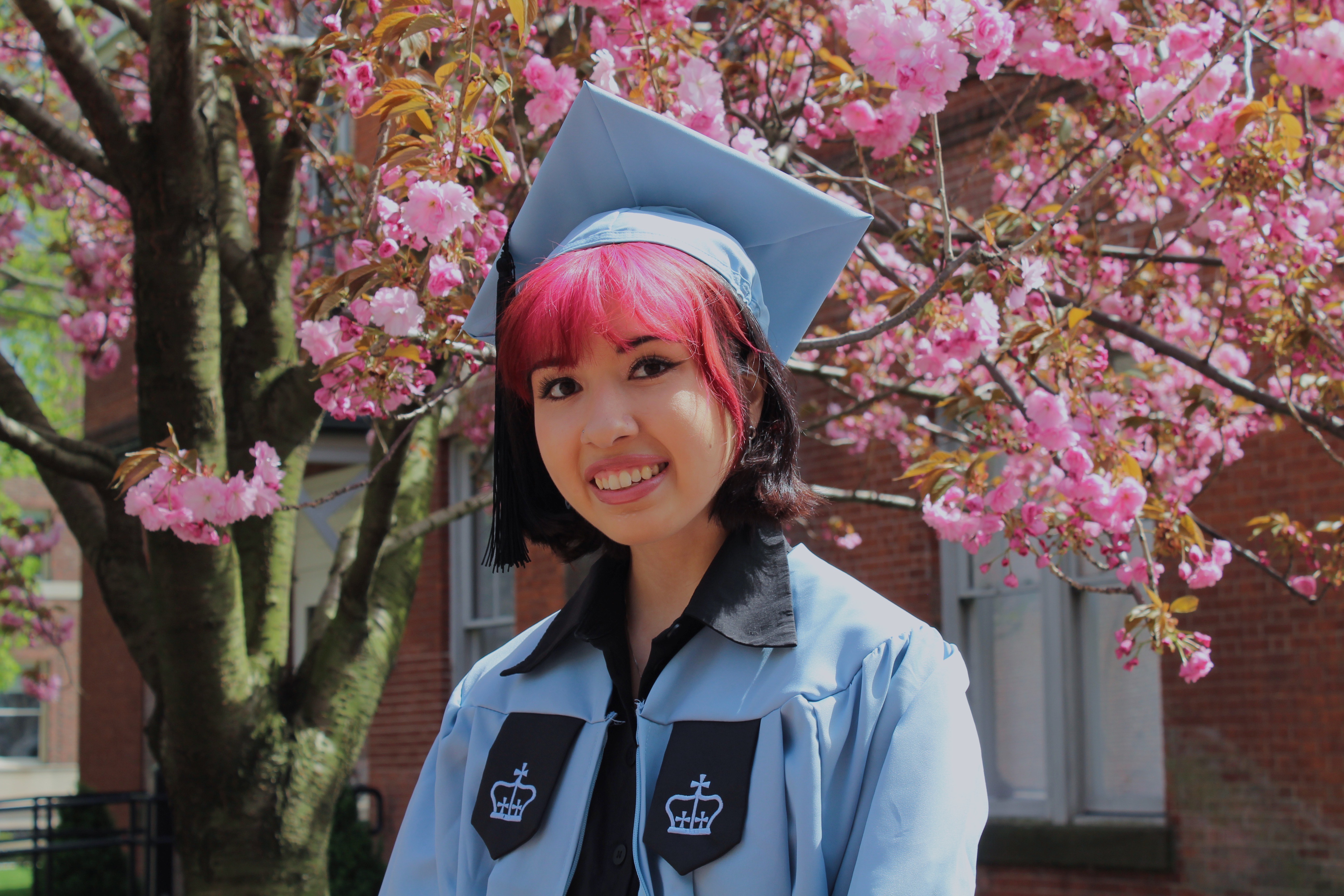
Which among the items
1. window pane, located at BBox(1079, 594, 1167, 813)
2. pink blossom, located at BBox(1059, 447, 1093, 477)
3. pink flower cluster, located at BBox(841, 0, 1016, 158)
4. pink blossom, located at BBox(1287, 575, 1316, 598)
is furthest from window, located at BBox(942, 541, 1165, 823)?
pink flower cluster, located at BBox(841, 0, 1016, 158)

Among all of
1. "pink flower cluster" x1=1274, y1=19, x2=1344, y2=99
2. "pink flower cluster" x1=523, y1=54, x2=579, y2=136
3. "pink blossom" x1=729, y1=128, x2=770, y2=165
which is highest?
"pink flower cluster" x1=1274, y1=19, x2=1344, y2=99

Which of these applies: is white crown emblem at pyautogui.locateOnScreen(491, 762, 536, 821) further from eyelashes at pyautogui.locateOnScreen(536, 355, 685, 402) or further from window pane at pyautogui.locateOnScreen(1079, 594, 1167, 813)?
window pane at pyautogui.locateOnScreen(1079, 594, 1167, 813)

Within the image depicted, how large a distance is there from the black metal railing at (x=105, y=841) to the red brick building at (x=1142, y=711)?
5.10 meters

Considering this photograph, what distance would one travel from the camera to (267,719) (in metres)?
4.09

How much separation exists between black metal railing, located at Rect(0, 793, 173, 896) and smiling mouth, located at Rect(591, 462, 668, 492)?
7836 millimetres

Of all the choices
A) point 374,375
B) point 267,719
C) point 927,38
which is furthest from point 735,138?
point 267,719

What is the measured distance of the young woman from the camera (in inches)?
62.2

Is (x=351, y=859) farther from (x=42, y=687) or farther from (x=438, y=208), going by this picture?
(x=438, y=208)

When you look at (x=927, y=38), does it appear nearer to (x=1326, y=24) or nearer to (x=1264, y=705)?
(x=1326, y=24)

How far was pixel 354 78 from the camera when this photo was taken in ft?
10.7

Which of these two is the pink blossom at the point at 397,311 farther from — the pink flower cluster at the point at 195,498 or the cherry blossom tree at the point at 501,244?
the pink flower cluster at the point at 195,498

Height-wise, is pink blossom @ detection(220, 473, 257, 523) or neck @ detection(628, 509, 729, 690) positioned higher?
pink blossom @ detection(220, 473, 257, 523)

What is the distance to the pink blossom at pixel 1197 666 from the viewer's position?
3.32m

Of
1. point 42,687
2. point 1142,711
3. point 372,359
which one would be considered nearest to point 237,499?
point 372,359
